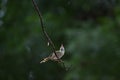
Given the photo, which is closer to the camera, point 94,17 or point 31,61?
point 31,61

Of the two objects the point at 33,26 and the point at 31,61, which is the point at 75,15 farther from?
the point at 31,61

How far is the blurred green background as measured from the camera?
7.62 meters

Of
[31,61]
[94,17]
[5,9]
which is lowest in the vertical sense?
[94,17]

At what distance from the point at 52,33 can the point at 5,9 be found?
107cm

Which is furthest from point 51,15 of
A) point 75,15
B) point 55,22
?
point 75,15

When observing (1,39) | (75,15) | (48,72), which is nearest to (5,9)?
(1,39)

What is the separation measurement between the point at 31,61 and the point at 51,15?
3.13 feet

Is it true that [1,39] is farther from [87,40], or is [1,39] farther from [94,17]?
[94,17]

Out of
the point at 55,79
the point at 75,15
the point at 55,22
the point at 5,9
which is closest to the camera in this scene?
the point at 5,9

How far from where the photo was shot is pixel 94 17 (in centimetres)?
947

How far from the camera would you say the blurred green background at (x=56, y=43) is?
7.62 meters

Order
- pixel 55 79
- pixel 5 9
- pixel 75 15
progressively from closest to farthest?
pixel 5 9, pixel 55 79, pixel 75 15

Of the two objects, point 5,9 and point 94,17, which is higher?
point 5,9

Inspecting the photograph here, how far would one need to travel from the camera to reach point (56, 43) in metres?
8.25
